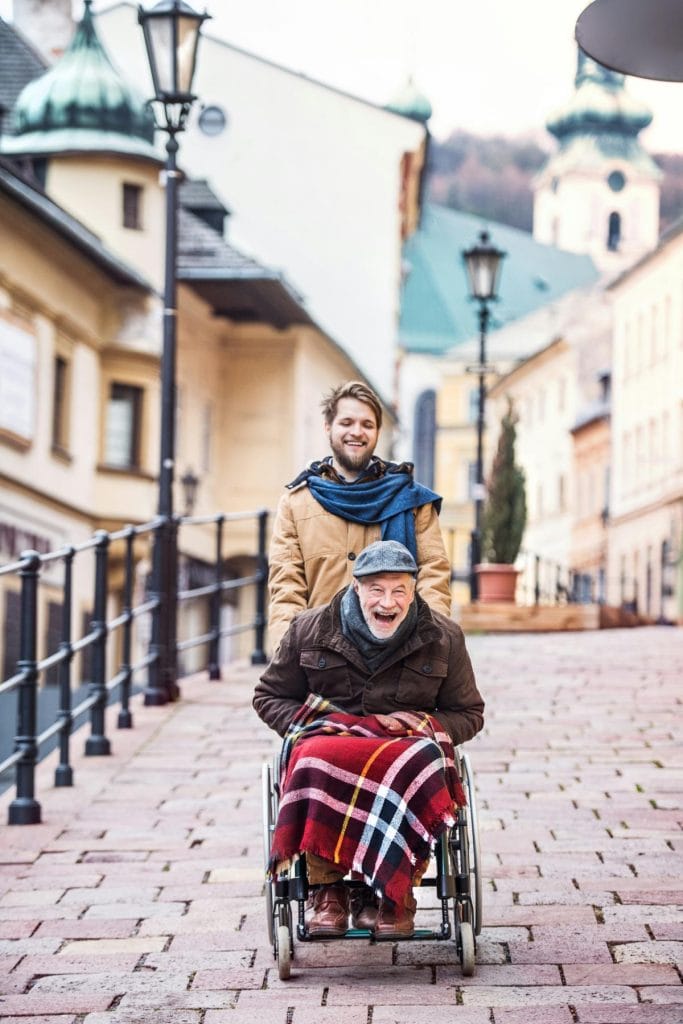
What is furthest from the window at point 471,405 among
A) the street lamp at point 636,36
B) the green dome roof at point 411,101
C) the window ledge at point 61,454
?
the street lamp at point 636,36

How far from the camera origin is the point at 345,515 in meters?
6.54

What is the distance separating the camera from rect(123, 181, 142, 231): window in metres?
32.4

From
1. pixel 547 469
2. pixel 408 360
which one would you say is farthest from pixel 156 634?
pixel 408 360

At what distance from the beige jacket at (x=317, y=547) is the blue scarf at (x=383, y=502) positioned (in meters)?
0.04

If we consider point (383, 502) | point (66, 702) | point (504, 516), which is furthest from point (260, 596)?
point (504, 516)

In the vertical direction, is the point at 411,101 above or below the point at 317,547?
above

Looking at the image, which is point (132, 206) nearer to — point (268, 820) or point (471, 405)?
point (268, 820)

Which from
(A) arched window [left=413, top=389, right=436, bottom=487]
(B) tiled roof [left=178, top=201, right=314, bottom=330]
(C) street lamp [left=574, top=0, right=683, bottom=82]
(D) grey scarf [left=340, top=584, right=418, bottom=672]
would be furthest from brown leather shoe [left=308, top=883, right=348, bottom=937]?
(A) arched window [left=413, top=389, right=436, bottom=487]

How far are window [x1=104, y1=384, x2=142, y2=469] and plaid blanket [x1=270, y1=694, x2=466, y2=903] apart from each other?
26.0 m

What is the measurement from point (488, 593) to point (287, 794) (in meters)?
19.5

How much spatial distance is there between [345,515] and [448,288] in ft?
280

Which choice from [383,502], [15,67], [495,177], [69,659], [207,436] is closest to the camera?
[383,502]

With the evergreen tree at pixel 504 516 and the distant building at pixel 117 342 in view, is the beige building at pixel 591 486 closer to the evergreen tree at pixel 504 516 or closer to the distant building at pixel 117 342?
the distant building at pixel 117 342

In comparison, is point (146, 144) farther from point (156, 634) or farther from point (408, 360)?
point (408, 360)
